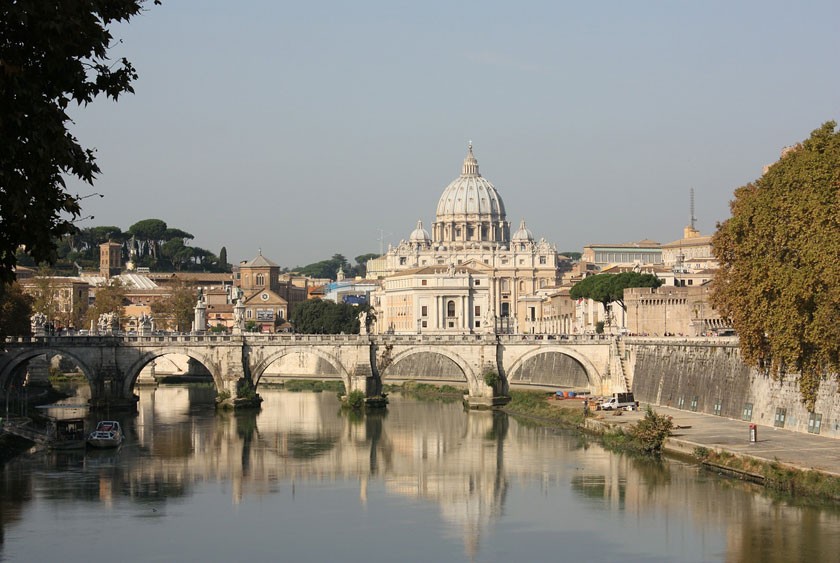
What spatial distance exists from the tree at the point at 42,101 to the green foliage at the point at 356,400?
48.0 metres

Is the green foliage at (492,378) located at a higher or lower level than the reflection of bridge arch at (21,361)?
lower

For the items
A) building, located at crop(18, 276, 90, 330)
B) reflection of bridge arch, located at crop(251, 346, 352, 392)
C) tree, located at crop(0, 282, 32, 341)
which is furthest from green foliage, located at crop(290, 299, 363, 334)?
reflection of bridge arch, located at crop(251, 346, 352, 392)

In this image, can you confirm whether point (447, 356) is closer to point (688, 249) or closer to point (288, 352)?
point (288, 352)

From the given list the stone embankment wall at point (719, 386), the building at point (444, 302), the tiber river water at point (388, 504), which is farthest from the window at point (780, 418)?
the building at point (444, 302)

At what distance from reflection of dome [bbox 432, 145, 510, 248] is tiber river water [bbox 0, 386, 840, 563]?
133 metres

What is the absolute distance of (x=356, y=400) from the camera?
6562 centimetres

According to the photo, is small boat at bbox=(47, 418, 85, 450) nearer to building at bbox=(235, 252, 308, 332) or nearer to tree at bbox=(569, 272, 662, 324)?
tree at bbox=(569, 272, 662, 324)

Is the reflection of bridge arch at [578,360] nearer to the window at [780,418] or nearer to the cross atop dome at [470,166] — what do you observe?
the window at [780,418]

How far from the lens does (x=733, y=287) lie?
44281mm

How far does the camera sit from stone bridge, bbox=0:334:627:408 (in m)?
65.4

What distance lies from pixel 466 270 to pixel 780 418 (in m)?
88.6

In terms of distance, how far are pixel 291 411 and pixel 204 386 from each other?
21.7m

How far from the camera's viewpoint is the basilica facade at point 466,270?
410 ft

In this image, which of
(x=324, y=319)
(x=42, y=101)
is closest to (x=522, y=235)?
(x=324, y=319)
